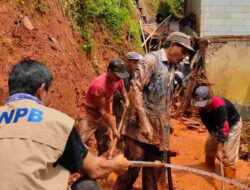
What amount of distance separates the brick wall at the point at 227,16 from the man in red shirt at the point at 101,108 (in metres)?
6.27

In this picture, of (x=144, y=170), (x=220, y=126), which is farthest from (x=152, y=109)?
(x=220, y=126)

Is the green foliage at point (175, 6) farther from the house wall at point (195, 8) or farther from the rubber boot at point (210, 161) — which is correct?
the rubber boot at point (210, 161)

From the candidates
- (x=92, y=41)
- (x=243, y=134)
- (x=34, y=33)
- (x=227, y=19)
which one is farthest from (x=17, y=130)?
(x=227, y=19)

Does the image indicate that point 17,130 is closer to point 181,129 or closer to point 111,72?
point 111,72

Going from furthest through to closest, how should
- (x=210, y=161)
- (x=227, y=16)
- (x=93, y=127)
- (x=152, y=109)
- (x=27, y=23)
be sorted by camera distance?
(x=227, y=16) → (x=210, y=161) → (x=27, y=23) → (x=93, y=127) → (x=152, y=109)

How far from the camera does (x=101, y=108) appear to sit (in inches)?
241

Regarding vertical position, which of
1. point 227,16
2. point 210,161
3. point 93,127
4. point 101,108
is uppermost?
point 227,16

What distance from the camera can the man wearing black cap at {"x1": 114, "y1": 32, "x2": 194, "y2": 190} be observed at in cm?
501

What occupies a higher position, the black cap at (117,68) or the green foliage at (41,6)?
the green foliage at (41,6)

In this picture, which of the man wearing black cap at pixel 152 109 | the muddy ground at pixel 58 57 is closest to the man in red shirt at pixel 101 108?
the muddy ground at pixel 58 57

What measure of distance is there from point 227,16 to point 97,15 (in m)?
3.73

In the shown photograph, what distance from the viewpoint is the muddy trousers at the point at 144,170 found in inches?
207

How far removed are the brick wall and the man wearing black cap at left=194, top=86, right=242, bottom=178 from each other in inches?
200

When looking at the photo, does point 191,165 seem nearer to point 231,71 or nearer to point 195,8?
point 231,71
